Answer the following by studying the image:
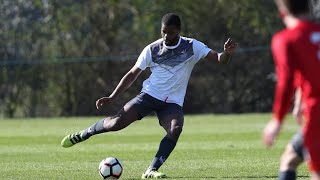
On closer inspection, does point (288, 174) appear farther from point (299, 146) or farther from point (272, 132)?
point (272, 132)

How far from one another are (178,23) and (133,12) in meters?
26.5

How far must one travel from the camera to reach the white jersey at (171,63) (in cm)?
1166

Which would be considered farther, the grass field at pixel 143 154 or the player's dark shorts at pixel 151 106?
the grass field at pixel 143 154

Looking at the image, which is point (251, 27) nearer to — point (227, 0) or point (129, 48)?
point (227, 0)

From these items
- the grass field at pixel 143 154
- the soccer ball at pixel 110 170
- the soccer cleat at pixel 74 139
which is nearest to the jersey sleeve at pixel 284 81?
the grass field at pixel 143 154

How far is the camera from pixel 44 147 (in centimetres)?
1762

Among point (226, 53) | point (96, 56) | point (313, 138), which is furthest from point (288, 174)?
point (96, 56)

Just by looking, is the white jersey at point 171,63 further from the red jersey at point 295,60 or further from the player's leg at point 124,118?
the red jersey at point 295,60

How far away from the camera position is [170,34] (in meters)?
11.4

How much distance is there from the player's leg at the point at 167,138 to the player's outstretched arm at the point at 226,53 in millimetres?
811

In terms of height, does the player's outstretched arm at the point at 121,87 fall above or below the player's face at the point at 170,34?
below

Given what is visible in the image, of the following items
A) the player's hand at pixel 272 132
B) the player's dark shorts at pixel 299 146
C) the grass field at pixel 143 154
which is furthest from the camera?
the grass field at pixel 143 154

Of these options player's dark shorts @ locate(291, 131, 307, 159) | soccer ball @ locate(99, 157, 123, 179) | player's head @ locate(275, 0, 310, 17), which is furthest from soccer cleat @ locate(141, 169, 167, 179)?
player's head @ locate(275, 0, 310, 17)

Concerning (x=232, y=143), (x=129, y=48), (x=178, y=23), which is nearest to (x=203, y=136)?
(x=232, y=143)
